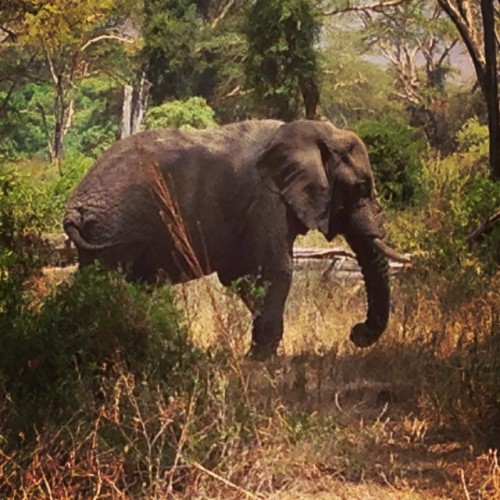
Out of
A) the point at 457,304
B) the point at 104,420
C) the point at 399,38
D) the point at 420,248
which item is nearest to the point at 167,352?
the point at 104,420

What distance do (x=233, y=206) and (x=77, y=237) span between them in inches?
39.9

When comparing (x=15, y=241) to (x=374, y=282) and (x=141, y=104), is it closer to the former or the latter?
(x=374, y=282)

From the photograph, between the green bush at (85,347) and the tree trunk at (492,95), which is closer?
the green bush at (85,347)

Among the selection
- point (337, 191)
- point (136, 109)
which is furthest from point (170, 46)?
point (337, 191)

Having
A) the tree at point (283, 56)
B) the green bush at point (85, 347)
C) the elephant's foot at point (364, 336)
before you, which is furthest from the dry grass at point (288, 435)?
the tree at point (283, 56)

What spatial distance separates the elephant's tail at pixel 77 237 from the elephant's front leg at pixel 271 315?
0.96 meters

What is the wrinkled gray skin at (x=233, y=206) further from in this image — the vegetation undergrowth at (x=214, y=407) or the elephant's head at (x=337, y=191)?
the vegetation undergrowth at (x=214, y=407)

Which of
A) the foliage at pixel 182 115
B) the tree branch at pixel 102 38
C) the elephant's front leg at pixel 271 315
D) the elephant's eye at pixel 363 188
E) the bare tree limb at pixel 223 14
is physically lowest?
the elephant's front leg at pixel 271 315

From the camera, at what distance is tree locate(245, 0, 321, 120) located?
17031mm

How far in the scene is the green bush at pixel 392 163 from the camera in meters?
13.7

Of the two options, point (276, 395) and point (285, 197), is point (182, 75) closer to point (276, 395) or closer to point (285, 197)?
point (285, 197)

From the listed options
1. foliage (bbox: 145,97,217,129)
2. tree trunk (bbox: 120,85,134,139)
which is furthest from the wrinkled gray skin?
tree trunk (bbox: 120,85,134,139)

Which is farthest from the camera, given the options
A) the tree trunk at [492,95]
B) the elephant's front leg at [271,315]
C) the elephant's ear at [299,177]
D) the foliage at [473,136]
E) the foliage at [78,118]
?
the foliage at [78,118]

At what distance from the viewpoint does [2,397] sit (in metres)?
4.62
